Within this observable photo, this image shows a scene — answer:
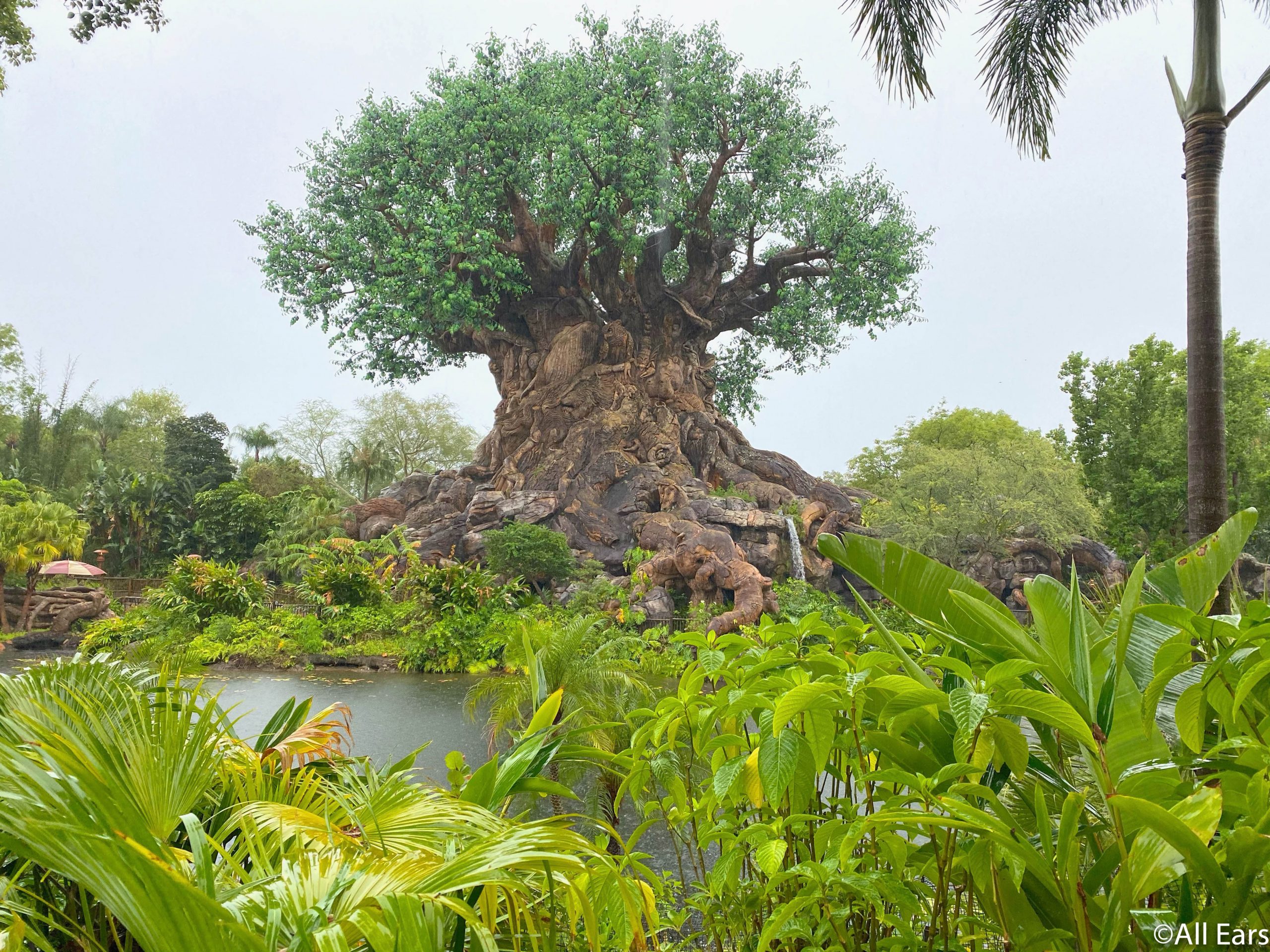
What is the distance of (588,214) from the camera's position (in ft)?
Result: 47.1

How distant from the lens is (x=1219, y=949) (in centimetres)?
76

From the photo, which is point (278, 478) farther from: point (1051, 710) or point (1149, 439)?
point (1051, 710)

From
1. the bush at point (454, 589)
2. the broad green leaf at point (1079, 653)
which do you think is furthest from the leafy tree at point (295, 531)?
the broad green leaf at point (1079, 653)

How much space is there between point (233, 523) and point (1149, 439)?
18934 mm

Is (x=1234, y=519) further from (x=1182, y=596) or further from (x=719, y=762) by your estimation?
(x=719, y=762)

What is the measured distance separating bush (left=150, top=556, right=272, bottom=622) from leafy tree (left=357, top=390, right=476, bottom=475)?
704 inches

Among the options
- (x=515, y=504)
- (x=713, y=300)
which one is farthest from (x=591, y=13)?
(x=515, y=504)

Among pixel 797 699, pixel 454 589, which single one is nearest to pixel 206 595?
pixel 454 589

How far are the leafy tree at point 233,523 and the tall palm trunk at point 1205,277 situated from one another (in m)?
18.9

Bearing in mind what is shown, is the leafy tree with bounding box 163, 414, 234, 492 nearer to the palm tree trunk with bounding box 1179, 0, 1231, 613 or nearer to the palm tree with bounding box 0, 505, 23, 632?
the palm tree with bounding box 0, 505, 23, 632

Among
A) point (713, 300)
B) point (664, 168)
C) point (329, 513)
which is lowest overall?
point (329, 513)

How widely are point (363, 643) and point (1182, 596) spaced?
1077 centimetres

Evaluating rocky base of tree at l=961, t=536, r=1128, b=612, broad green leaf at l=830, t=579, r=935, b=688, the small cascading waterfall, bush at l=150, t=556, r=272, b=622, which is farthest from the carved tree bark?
broad green leaf at l=830, t=579, r=935, b=688

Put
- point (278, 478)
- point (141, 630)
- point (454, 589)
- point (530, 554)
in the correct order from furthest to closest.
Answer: point (278, 478) < point (530, 554) < point (141, 630) < point (454, 589)
